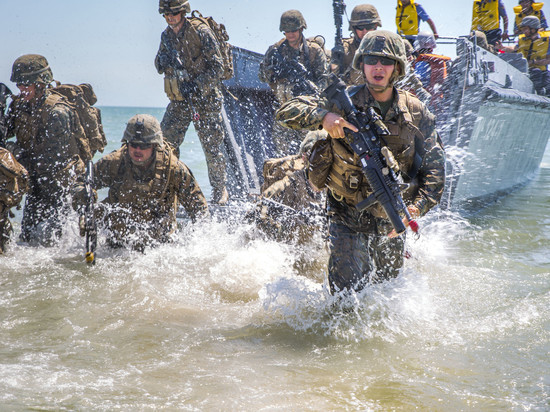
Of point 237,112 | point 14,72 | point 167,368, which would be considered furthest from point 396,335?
point 237,112

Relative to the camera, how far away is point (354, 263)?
3.71 meters

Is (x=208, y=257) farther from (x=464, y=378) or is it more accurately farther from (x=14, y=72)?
(x=464, y=378)

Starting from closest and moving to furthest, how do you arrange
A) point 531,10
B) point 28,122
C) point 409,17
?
1. point 28,122
2. point 409,17
3. point 531,10

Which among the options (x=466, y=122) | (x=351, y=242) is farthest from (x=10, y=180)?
(x=466, y=122)

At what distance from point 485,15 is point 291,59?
578cm

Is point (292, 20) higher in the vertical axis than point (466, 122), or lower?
higher

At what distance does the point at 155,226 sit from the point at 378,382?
10.3 ft

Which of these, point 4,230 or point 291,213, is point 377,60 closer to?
point 291,213

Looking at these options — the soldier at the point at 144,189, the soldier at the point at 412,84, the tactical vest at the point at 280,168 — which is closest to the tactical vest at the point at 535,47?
the soldier at the point at 412,84

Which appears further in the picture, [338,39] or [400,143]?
[338,39]

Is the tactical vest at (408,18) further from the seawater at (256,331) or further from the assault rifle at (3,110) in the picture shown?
the assault rifle at (3,110)

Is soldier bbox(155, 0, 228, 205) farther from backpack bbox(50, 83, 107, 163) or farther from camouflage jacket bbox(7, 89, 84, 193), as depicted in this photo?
camouflage jacket bbox(7, 89, 84, 193)

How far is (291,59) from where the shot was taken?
313 inches

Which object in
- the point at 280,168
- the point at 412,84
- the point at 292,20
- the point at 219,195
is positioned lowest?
the point at 219,195
